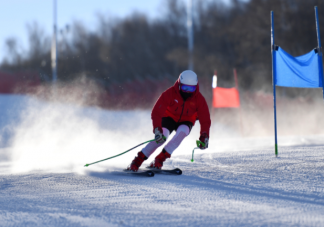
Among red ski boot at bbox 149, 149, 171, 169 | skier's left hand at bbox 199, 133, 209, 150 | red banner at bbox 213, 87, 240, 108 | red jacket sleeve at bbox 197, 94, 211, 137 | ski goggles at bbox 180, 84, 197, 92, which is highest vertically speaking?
red banner at bbox 213, 87, 240, 108

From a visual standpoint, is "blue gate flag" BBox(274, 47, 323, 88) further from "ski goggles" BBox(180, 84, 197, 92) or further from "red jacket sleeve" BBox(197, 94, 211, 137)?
"ski goggles" BBox(180, 84, 197, 92)

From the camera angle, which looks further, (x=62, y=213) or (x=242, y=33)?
(x=242, y=33)

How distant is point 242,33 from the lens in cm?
2734

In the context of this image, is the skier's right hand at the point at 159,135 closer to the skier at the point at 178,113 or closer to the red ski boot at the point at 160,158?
the skier at the point at 178,113

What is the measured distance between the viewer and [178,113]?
5359 millimetres

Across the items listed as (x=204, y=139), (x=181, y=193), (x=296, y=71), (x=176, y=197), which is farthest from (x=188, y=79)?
(x=296, y=71)

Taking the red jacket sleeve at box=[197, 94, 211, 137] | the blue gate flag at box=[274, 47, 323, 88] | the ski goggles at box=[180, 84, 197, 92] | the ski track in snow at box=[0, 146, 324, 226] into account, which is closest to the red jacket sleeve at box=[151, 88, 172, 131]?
the ski goggles at box=[180, 84, 197, 92]

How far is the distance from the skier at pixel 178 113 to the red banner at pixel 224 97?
7477 millimetres

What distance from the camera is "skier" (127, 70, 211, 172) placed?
5145 millimetres

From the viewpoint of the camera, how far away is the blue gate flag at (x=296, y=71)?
7082 mm

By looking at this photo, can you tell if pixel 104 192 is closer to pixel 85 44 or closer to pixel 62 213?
pixel 62 213

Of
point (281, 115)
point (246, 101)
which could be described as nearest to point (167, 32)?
point (246, 101)

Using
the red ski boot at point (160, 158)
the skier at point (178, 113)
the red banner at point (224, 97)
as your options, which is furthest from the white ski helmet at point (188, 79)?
the red banner at point (224, 97)

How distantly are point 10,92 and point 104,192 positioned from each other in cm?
1811
